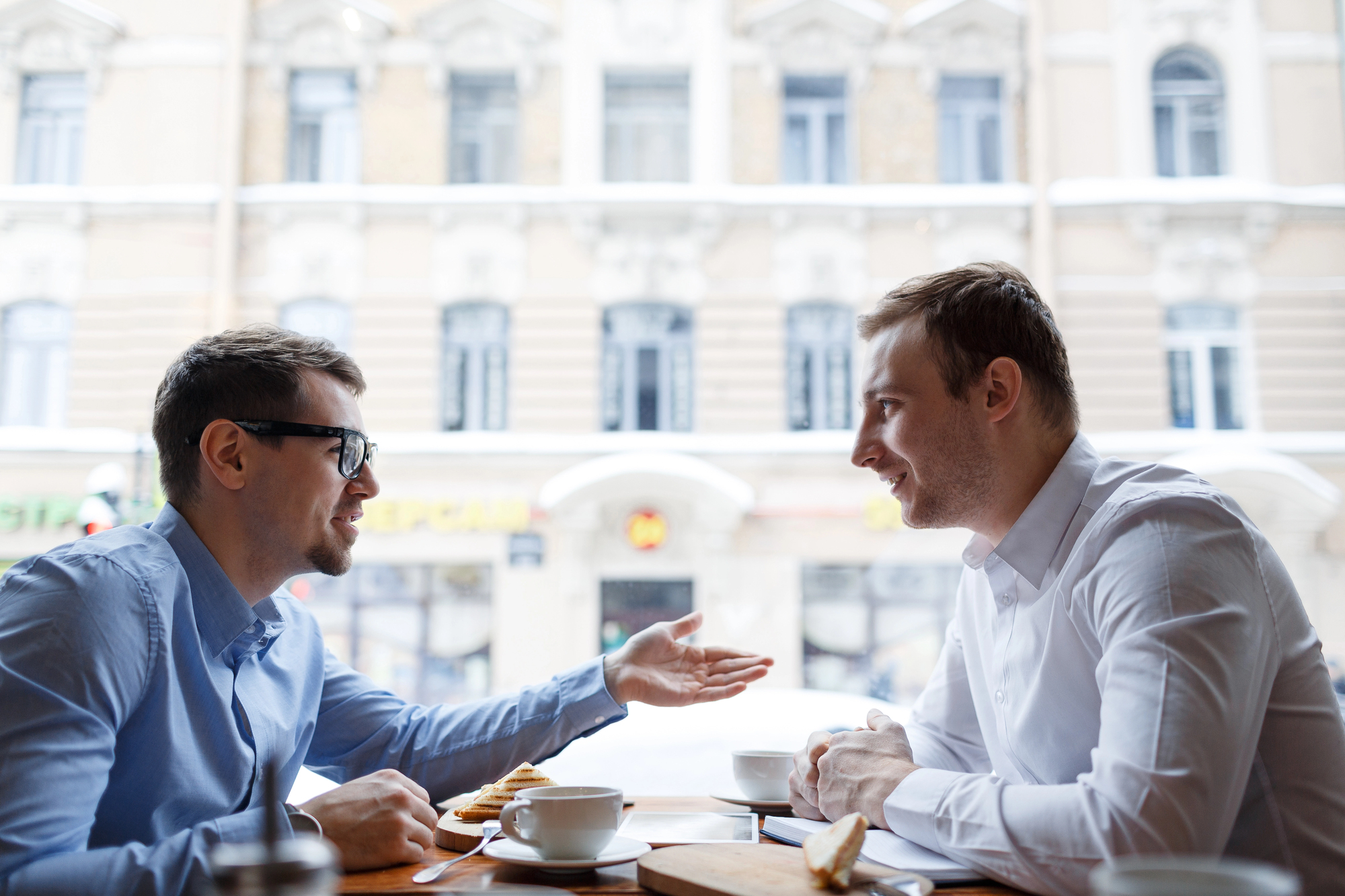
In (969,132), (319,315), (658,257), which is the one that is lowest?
(319,315)

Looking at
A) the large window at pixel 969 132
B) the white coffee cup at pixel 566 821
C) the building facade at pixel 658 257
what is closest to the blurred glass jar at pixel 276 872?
the white coffee cup at pixel 566 821

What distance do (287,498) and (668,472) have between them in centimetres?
369

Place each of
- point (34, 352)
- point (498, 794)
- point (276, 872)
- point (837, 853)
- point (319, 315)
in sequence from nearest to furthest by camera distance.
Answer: point (276, 872) < point (837, 853) < point (498, 794) < point (34, 352) < point (319, 315)

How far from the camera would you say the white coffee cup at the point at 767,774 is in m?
1.21

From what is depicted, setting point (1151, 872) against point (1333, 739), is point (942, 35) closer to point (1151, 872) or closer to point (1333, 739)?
point (1333, 739)

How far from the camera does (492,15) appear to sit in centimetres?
504

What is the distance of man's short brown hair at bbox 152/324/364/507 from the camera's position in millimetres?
1129

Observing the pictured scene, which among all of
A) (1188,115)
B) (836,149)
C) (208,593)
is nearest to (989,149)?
(836,149)

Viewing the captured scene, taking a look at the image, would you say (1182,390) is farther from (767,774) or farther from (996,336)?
(767,774)

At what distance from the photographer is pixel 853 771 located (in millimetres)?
1021

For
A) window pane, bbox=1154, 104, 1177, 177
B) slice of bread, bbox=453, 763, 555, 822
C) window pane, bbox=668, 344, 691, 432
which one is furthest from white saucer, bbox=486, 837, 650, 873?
window pane, bbox=1154, 104, 1177, 177

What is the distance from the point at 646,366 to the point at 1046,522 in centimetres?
402

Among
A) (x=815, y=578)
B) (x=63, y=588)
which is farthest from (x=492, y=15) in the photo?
(x=63, y=588)

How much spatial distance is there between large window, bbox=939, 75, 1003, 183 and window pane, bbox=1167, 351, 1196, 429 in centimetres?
127
